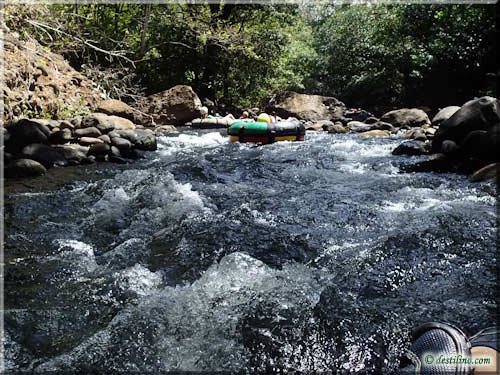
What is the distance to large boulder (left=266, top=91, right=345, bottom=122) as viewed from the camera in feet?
46.3

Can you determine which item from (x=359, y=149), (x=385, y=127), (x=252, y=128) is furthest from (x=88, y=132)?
(x=385, y=127)

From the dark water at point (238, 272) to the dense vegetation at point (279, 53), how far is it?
877 centimetres

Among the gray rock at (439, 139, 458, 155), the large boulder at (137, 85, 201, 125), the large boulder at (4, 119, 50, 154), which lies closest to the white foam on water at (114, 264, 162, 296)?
the large boulder at (4, 119, 50, 154)

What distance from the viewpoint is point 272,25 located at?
1547 centimetres

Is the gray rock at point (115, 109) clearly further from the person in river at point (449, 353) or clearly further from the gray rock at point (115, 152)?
the person in river at point (449, 353)

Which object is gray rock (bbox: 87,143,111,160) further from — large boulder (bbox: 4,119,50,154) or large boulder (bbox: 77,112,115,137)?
large boulder (bbox: 77,112,115,137)

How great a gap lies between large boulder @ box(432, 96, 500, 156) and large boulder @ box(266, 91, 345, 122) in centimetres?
688

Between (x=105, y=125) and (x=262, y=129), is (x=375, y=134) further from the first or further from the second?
(x=105, y=125)

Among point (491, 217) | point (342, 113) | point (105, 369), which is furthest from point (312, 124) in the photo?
point (105, 369)

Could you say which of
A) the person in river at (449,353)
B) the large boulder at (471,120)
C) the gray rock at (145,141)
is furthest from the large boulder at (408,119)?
the person in river at (449,353)

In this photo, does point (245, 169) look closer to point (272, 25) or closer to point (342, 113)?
point (342, 113)

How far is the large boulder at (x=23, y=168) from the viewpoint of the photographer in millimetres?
5984

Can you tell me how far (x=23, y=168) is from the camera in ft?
19.9

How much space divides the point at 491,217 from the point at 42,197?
5.23 m
